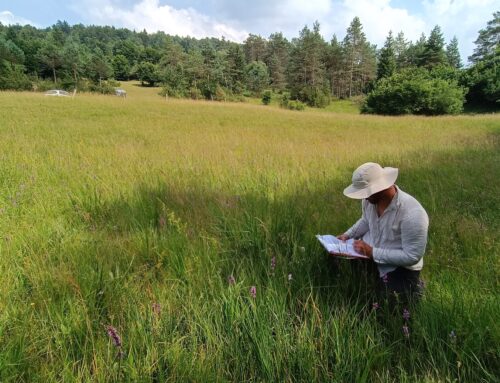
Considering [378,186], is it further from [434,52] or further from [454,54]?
[454,54]

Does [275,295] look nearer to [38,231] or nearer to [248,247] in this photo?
[248,247]

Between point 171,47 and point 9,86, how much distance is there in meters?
31.5

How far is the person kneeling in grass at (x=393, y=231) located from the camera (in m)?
2.17

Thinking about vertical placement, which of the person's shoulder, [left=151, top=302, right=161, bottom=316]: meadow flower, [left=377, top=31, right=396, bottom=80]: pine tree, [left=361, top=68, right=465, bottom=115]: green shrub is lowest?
[left=151, top=302, right=161, bottom=316]: meadow flower

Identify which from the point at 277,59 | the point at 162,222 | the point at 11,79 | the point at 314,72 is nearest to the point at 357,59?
the point at 314,72

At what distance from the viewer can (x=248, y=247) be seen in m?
2.93

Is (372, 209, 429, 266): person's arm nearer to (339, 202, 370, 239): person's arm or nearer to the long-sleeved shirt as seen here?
the long-sleeved shirt

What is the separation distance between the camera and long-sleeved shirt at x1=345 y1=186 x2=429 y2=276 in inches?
84.8

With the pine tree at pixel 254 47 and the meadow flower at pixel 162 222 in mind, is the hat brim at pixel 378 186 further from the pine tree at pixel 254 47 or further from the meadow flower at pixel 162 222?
the pine tree at pixel 254 47

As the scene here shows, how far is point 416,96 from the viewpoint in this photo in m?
41.3

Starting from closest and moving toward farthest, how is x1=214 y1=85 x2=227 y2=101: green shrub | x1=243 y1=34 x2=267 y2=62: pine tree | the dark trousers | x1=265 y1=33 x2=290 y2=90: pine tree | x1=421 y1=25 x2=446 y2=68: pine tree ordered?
the dark trousers → x1=214 y1=85 x2=227 y2=101: green shrub → x1=421 y1=25 x2=446 y2=68: pine tree → x1=265 y1=33 x2=290 y2=90: pine tree → x1=243 y1=34 x2=267 y2=62: pine tree

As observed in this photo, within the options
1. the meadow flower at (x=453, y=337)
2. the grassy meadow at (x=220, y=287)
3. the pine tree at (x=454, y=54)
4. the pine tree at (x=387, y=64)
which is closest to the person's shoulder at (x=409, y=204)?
the grassy meadow at (x=220, y=287)

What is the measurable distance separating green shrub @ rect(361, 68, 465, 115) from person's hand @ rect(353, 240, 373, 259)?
45.0 meters

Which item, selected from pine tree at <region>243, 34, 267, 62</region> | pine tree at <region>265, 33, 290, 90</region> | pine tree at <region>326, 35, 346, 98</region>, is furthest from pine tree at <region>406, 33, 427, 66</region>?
pine tree at <region>243, 34, 267, 62</region>
